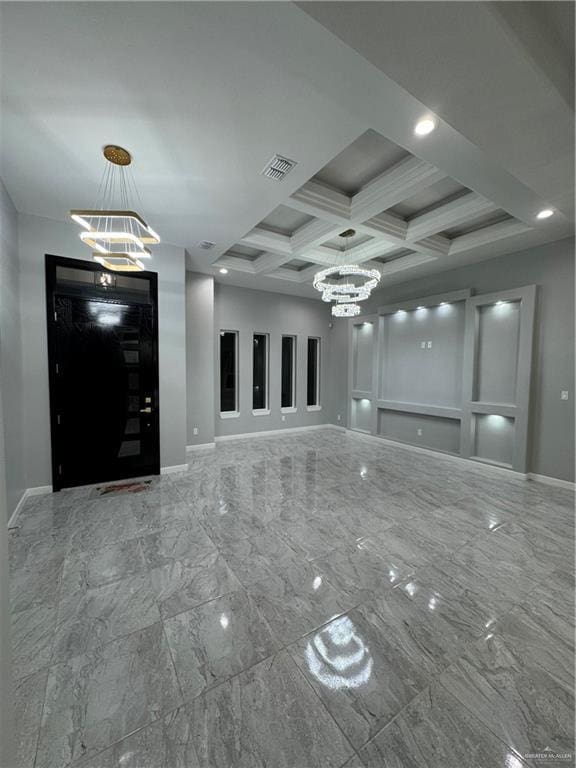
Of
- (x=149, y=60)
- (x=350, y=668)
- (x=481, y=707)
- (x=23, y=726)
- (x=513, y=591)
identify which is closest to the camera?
(x=23, y=726)

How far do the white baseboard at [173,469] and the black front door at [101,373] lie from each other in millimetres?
104

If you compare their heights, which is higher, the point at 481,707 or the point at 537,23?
the point at 537,23

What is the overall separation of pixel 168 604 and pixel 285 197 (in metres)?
3.91

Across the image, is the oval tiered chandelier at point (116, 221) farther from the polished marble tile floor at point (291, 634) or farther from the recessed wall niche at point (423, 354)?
the recessed wall niche at point (423, 354)

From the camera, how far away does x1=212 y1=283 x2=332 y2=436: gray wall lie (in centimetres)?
681

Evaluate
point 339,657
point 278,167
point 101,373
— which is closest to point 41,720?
point 339,657

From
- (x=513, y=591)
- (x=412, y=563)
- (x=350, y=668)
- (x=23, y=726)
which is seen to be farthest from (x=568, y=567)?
(x=23, y=726)

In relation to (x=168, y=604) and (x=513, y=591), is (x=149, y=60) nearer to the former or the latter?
(x=168, y=604)

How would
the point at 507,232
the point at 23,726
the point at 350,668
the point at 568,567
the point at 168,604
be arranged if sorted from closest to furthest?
the point at 23,726 < the point at 350,668 < the point at 168,604 < the point at 568,567 < the point at 507,232

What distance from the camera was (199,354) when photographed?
6.00 meters

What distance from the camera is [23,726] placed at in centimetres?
134

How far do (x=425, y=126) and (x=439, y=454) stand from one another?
5294 mm

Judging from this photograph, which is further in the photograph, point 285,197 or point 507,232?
point 507,232

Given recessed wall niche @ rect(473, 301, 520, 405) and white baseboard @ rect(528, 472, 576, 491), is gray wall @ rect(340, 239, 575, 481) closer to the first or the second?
white baseboard @ rect(528, 472, 576, 491)
